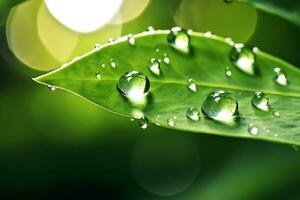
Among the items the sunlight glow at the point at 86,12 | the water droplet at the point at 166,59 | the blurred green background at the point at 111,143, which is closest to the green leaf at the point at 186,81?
the water droplet at the point at 166,59

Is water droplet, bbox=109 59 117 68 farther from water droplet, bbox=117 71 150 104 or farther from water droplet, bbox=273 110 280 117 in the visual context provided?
water droplet, bbox=273 110 280 117

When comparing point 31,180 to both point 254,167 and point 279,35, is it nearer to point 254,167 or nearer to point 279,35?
point 254,167

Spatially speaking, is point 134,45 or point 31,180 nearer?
A: point 134,45

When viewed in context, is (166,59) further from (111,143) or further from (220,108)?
(111,143)

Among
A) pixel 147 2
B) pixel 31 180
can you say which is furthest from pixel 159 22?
A: pixel 31 180

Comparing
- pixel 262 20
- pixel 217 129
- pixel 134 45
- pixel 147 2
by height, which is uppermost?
pixel 147 2

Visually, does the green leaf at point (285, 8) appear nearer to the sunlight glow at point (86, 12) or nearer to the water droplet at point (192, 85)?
the water droplet at point (192, 85)

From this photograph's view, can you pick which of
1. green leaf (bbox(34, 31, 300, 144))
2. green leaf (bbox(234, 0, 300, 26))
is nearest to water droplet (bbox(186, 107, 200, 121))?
green leaf (bbox(34, 31, 300, 144))

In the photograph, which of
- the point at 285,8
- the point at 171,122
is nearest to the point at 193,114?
the point at 171,122
